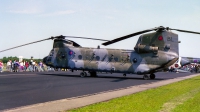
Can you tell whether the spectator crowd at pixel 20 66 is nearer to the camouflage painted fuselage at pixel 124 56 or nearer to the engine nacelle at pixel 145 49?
the camouflage painted fuselage at pixel 124 56

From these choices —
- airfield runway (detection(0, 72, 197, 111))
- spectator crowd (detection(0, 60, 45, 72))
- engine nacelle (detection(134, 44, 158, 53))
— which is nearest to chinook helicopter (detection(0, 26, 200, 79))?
engine nacelle (detection(134, 44, 158, 53))

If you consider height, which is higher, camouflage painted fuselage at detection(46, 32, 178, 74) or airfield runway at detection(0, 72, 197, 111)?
camouflage painted fuselage at detection(46, 32, 178, 74)

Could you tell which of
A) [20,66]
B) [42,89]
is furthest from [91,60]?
[20,66]

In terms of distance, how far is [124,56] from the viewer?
1284 inches

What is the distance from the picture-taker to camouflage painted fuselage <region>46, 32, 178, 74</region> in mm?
31281

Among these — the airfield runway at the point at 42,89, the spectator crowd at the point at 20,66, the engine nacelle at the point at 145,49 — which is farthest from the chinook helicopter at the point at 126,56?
the spectator crowd at the point at 20,66

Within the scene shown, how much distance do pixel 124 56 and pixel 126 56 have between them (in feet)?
0.70

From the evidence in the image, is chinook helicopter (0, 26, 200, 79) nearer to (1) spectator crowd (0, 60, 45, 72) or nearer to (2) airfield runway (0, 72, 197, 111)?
(2) airfield runway (0, 72, 197, 111)

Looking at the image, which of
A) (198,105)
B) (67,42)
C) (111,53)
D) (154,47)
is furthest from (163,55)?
(198,105)

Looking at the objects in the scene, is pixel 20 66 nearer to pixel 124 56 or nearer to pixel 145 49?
pixel 124 56

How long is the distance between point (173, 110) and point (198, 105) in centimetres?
180

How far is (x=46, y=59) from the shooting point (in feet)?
118

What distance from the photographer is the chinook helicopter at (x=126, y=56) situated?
31.2 metres

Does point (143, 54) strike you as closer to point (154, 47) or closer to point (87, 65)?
point (154, 47)
